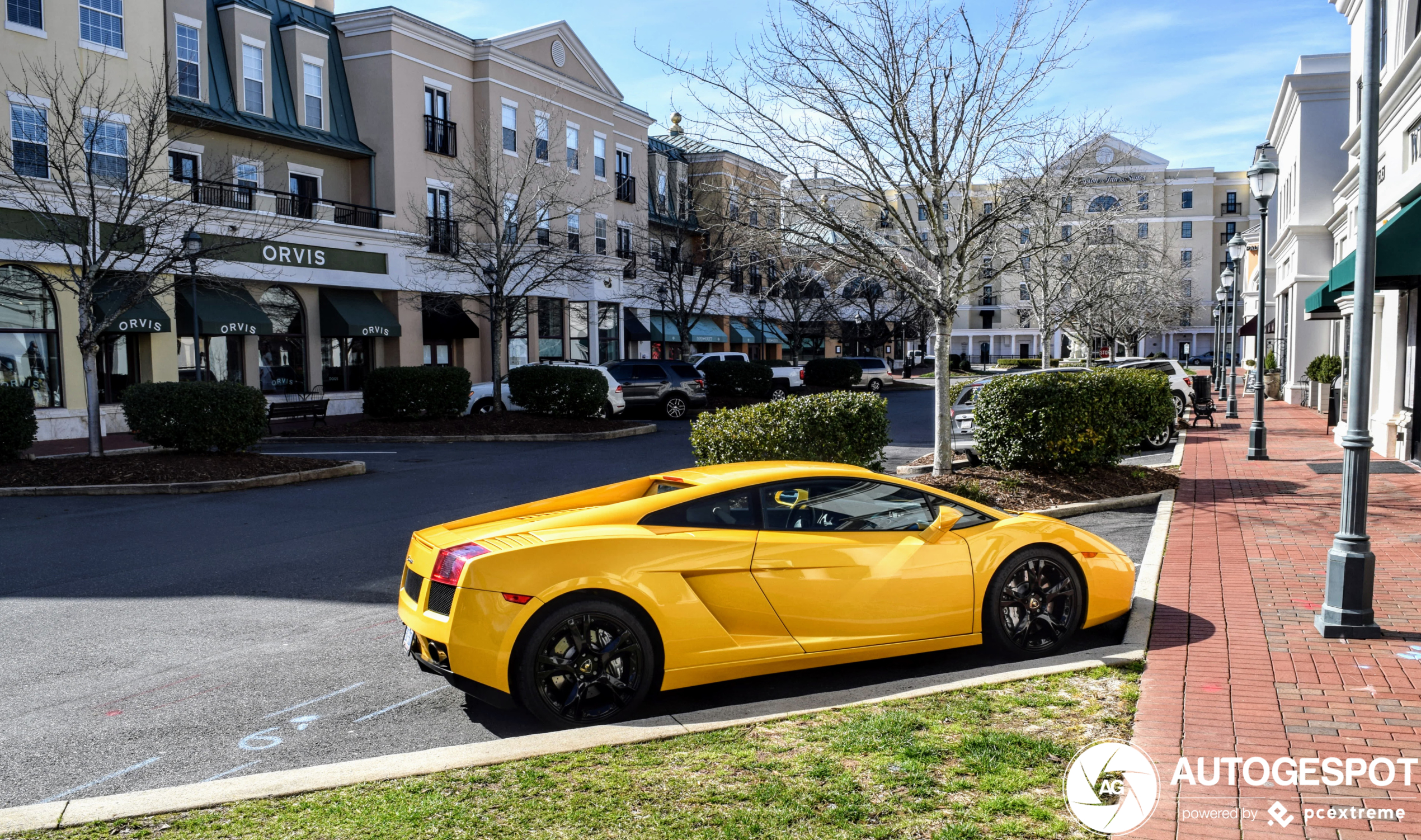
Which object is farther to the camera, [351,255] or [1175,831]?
[351,255]

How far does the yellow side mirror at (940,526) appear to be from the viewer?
5891 mm

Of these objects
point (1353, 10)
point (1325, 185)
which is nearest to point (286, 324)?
point (1353, 10)

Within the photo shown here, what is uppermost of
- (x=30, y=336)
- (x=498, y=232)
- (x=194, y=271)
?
(x=498, y=232)

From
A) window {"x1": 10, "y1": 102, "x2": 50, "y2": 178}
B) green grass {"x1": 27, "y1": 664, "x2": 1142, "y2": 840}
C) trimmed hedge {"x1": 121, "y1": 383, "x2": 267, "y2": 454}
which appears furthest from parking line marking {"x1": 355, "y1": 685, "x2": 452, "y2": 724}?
window {"x1": 10, "y1": 102, "x2": 50, "y2": 178}

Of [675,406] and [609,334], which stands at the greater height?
[609,334]

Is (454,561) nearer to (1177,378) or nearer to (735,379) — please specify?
(1177,378)

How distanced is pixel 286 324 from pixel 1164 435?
74.2ft

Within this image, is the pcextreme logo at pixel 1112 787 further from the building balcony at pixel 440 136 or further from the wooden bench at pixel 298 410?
the building balcony at pixel 440 136

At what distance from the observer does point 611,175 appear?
40.6 meters

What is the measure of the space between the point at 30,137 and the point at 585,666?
73.0 ft

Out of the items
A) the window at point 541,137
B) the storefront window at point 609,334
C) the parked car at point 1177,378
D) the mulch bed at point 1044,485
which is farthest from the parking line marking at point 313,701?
the storefront window at point 609,334

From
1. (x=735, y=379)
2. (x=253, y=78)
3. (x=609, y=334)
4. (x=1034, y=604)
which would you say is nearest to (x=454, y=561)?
(x=1034, y=604)

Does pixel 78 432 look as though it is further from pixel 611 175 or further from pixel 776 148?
pixel 611 175

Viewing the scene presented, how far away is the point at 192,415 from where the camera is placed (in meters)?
16.0
